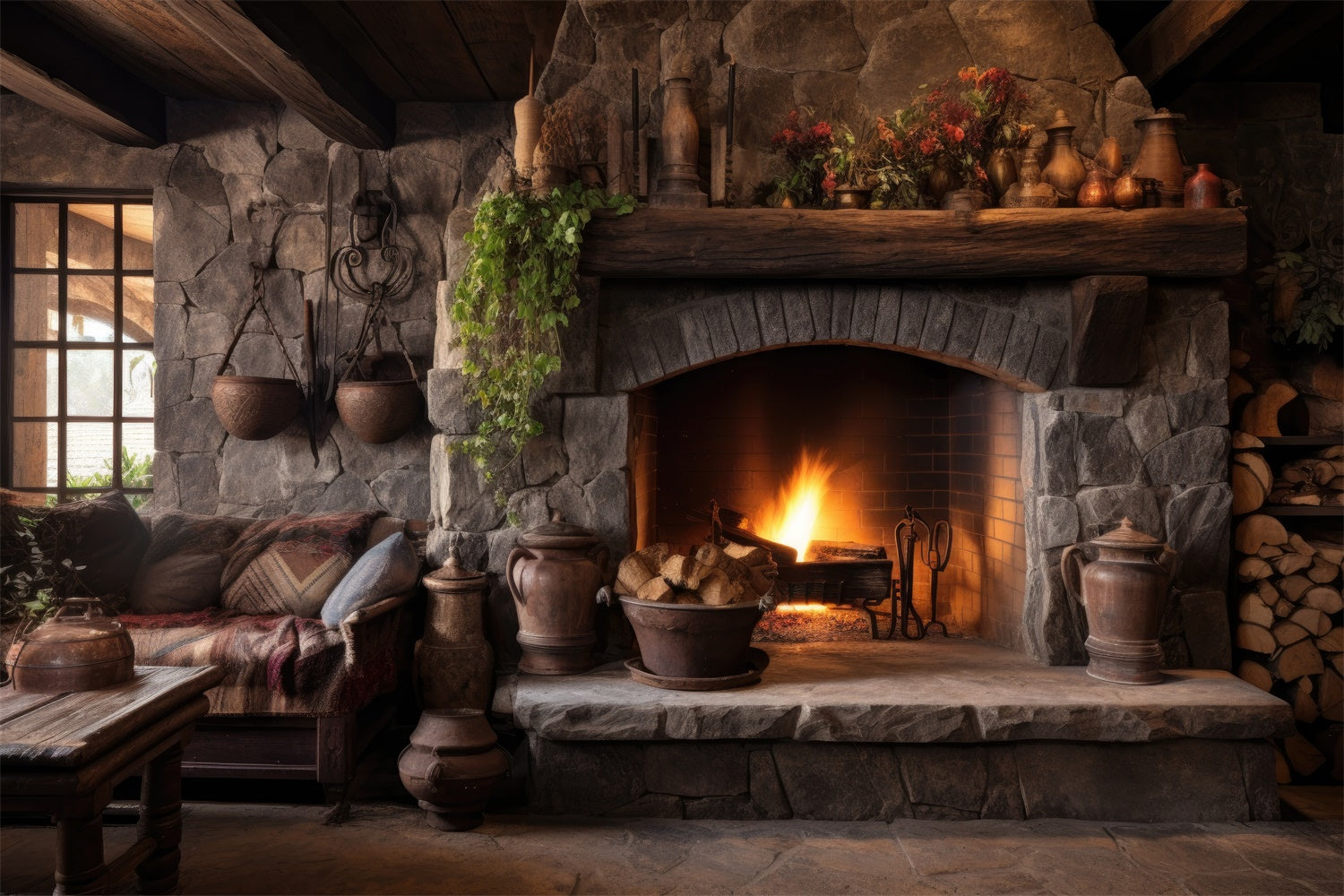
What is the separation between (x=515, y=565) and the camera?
3303 mm

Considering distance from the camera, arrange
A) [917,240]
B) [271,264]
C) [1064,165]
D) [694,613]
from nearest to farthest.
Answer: [694,613] → [917,240] → [1064,165] → [271,264]

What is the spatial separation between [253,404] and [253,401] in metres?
0.01

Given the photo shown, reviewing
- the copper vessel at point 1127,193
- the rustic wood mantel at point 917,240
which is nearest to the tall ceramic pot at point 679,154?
the rustic wood mantel at point 917,240

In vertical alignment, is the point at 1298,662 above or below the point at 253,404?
below

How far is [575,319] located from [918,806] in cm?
194

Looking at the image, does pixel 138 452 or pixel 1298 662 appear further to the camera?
pixel 138 452

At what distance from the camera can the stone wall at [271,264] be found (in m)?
4.36

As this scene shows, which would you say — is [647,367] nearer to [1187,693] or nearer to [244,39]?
[244,39]

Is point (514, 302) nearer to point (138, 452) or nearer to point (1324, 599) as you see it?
point (138, 452)

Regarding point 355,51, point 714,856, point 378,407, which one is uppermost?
point 355,51

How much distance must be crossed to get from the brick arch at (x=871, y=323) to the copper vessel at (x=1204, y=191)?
0.55 m

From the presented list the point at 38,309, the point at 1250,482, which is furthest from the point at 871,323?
the point at 38,309

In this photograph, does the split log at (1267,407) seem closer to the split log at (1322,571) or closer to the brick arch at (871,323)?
the split log at (1322,571)

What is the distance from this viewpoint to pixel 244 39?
9.91ft
